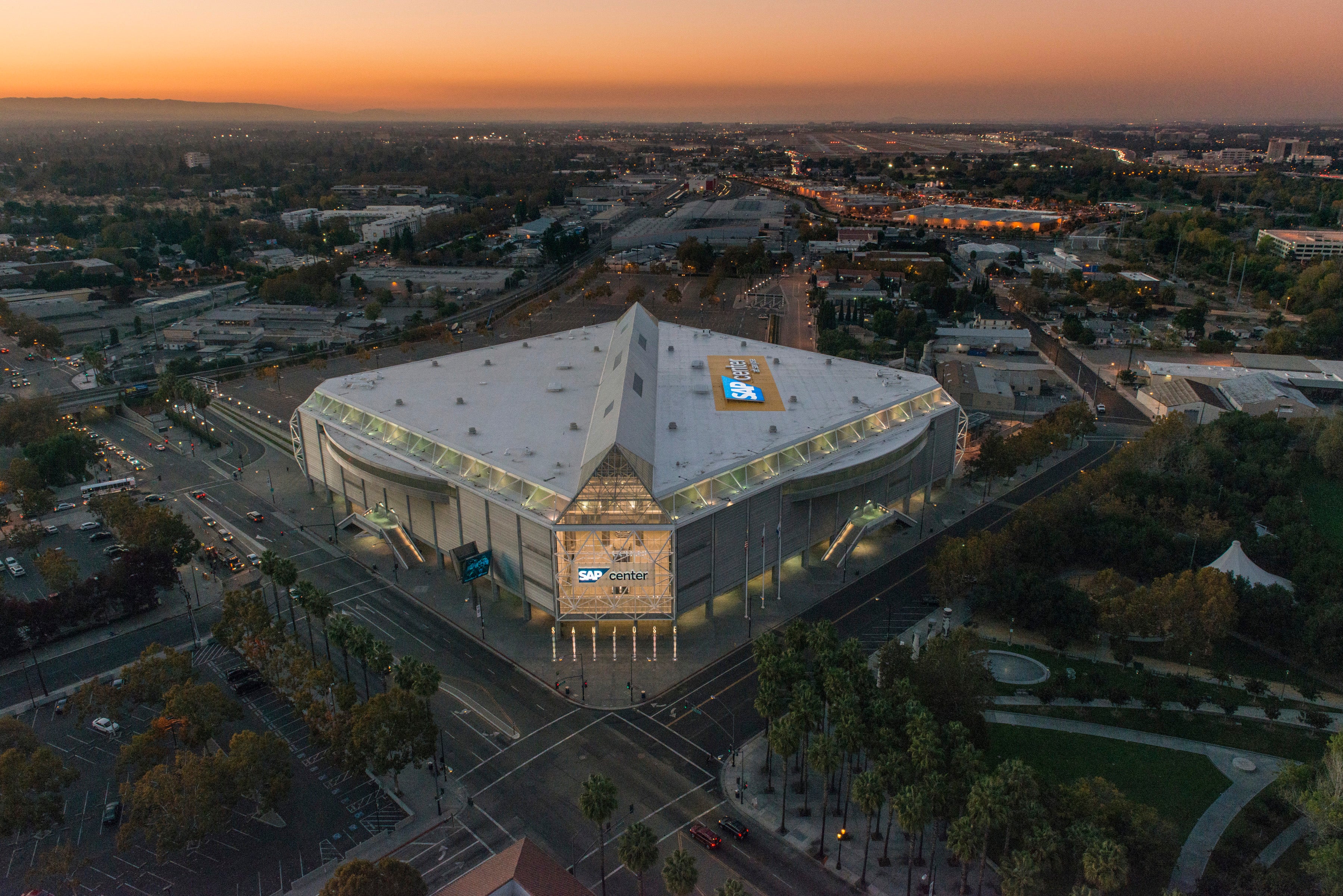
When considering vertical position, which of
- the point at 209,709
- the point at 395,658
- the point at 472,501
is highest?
the point at 472,501

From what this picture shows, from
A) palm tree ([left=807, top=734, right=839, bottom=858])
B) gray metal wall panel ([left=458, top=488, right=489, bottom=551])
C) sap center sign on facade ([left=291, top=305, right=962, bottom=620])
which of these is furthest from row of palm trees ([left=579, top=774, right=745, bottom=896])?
gray metal wall panel ([left=458, top=488, right=489, bottom=551])

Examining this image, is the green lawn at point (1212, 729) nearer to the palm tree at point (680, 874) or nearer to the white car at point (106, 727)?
the palm tree at point (680, 874)

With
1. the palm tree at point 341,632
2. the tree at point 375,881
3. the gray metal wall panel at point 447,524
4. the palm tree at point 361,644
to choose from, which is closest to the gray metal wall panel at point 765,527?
the gray metal wall panel at point 447,524

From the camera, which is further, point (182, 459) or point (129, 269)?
point (129, 269)

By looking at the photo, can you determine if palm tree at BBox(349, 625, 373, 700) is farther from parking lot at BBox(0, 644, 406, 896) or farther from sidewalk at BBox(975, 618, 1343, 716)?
sidewalk at BBox(975, 618, 1343, 716)

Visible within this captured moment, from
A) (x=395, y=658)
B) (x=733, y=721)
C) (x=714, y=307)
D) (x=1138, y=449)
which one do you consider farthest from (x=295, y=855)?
(x=714, y=307)

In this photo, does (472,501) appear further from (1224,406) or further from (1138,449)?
(1224,406)

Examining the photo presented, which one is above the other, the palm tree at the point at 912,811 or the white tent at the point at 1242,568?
the palm tree at the point at 912,811
